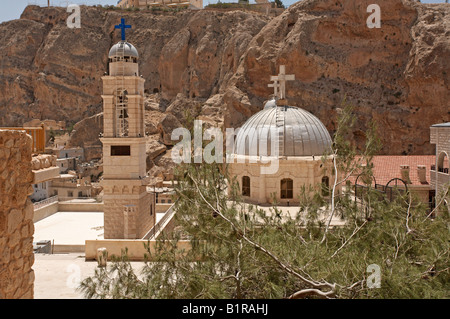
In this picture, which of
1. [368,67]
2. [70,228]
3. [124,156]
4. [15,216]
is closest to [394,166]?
[124,156]

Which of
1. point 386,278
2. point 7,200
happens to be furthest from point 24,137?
point 386,278

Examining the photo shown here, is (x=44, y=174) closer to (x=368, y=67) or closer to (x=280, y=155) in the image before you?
(x=280, y=155)

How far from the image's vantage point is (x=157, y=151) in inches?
1795

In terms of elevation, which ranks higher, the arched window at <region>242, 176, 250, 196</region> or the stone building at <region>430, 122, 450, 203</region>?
the stone building at <region>430, 122, 450, 203</region>

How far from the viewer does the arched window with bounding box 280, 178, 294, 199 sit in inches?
699

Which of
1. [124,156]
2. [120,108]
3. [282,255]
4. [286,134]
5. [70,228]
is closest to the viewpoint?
[282,255]

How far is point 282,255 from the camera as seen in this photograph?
638 cm

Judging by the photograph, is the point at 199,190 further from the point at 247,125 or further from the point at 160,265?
the point at 247,125

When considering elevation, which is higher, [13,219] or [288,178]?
[13,219]

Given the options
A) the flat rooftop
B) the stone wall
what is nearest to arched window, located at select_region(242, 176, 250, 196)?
the flat rooftop

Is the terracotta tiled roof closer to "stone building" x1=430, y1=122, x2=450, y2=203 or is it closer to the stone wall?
"stone building" x1=430, y1=122, x2=450, y2=203

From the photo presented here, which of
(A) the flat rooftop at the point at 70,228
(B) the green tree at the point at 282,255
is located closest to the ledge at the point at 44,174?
(B) the green tree at the point at 282,255

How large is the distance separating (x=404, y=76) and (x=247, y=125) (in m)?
26.9

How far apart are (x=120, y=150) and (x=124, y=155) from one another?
0.35m
